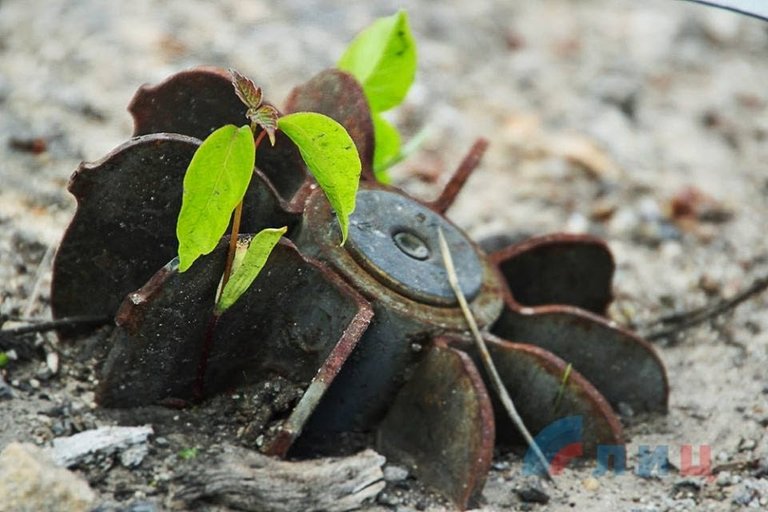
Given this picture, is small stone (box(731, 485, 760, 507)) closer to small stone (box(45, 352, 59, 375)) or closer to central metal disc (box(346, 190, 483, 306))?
central metal disc (box(346, 190, 483, 306))

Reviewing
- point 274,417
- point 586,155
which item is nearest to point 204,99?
point 274,417

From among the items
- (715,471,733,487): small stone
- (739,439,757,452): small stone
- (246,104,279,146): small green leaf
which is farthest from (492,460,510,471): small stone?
(246,104,279,146): small green leaf

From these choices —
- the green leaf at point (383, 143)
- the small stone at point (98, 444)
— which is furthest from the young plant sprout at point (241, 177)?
the green leaf at point (383, 143)

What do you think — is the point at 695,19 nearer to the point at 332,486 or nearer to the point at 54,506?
the point at 332,486

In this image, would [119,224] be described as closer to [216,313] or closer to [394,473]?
[216,313]

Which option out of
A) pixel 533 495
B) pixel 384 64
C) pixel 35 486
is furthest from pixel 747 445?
pixel 35 486

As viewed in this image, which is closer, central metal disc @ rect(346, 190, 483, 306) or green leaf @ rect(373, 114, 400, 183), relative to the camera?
central metal disc @ rect(346, 190, 483, 306)
